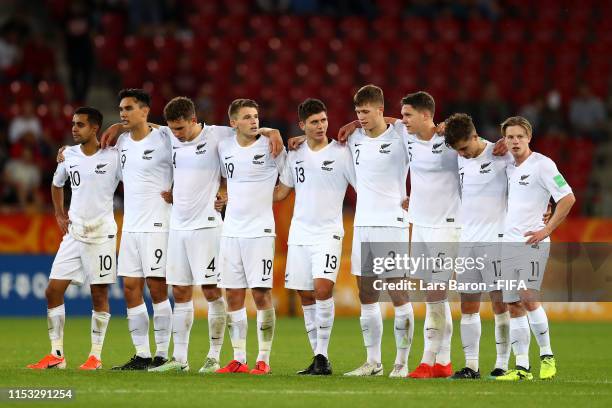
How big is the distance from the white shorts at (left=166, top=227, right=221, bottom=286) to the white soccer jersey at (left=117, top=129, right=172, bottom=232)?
31cm

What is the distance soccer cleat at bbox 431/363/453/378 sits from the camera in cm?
1238

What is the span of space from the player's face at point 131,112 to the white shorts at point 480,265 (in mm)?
3615

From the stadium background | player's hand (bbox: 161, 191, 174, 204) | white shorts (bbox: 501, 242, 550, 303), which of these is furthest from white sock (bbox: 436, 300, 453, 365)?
the stadium background

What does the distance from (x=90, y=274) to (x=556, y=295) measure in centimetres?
1028

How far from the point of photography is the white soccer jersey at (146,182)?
42.3 ft

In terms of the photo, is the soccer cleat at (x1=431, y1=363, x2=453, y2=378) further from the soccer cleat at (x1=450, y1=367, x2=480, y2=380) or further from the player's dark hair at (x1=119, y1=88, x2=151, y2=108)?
the player's dark hair at (x1=119, y1=88, x2=151, y2=108)

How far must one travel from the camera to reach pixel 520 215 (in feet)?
39.4

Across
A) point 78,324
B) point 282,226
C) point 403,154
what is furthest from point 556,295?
point 403,154

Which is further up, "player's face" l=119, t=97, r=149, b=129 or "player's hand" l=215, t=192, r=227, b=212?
"player's face" l=119, t=97, r=149, b=129

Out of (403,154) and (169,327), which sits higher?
(403,154)

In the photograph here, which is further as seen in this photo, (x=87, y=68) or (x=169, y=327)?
(x=87, y=68)

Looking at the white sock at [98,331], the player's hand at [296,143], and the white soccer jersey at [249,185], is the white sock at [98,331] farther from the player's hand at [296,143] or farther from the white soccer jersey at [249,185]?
the player's hand at [296,143]

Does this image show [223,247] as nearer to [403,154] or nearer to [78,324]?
[403,154]

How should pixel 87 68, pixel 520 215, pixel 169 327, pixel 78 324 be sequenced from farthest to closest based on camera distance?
pixel 87 68
pixel 78 324
pixel 169 327
pixel 520 215
